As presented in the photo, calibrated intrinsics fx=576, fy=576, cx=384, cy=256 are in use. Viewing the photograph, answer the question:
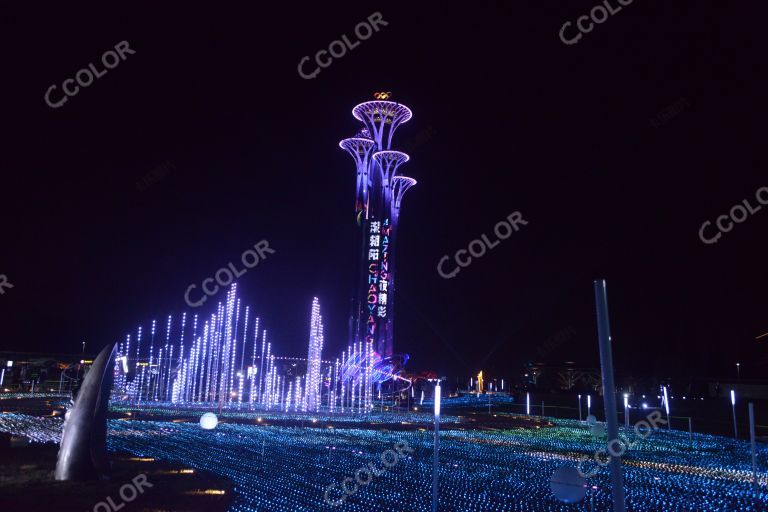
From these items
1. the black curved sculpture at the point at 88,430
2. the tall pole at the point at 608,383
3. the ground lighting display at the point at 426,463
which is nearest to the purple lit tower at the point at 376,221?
the ground lighting display at the point at 426,463

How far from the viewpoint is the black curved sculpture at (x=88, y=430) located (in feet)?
29.4

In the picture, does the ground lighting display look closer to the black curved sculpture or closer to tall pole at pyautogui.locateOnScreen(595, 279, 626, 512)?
the black curved sculpture

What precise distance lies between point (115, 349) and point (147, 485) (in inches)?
88.6

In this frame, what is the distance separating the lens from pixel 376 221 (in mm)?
51312

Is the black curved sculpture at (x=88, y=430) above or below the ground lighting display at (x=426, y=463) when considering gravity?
above

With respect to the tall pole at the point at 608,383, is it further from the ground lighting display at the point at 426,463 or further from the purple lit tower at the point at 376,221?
the purple lit tower at the point at 376,221

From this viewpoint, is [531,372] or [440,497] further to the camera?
[531,372]

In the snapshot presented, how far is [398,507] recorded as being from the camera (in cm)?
838

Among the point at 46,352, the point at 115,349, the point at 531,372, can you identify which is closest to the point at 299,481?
the point at 115,349

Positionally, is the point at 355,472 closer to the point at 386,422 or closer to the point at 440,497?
the point at 440,497

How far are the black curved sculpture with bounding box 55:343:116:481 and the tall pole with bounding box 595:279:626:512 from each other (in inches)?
321

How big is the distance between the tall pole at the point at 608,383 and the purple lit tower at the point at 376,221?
45908 mm

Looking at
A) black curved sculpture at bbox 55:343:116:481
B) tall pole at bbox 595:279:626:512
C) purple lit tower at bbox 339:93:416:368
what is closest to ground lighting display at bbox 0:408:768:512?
black curved sculpture at bbox 55:343:116:481

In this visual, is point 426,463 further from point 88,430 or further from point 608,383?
point 608,383
